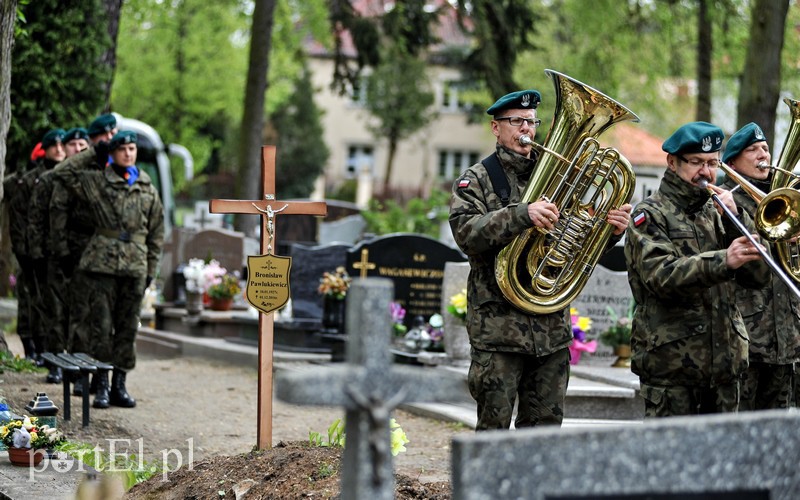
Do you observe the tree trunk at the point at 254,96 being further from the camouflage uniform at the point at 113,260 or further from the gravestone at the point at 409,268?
the camouflage uniform at the point at 113,260

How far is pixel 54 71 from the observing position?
14242mm

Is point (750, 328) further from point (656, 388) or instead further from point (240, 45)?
point (240, 45)

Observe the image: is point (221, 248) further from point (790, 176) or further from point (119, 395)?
point (790, 176)

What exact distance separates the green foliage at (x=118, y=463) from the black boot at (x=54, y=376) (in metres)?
2.97

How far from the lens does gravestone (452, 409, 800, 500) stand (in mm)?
2920

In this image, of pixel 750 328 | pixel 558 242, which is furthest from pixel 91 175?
pixel 750 328

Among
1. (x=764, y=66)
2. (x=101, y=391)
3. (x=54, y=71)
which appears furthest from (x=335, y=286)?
(x=764, y=66)

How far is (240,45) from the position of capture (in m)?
40.7

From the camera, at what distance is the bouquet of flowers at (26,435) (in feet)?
21.1

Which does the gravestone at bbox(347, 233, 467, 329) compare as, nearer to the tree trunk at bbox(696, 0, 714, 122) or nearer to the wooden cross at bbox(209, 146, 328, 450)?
the wooden cross at bbox(209, 146, 328, 450)

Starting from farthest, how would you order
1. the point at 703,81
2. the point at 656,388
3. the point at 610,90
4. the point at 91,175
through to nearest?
the point at 610,90 < the point at 703,81 < the point at 91,175 < the point at 656,388

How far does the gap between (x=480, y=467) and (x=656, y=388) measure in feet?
9.40

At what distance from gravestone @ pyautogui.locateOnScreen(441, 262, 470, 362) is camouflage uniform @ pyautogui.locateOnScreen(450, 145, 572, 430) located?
4898 mm

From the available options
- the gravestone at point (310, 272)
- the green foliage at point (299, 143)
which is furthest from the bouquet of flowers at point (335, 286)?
the green foliage at point (299, 143)
